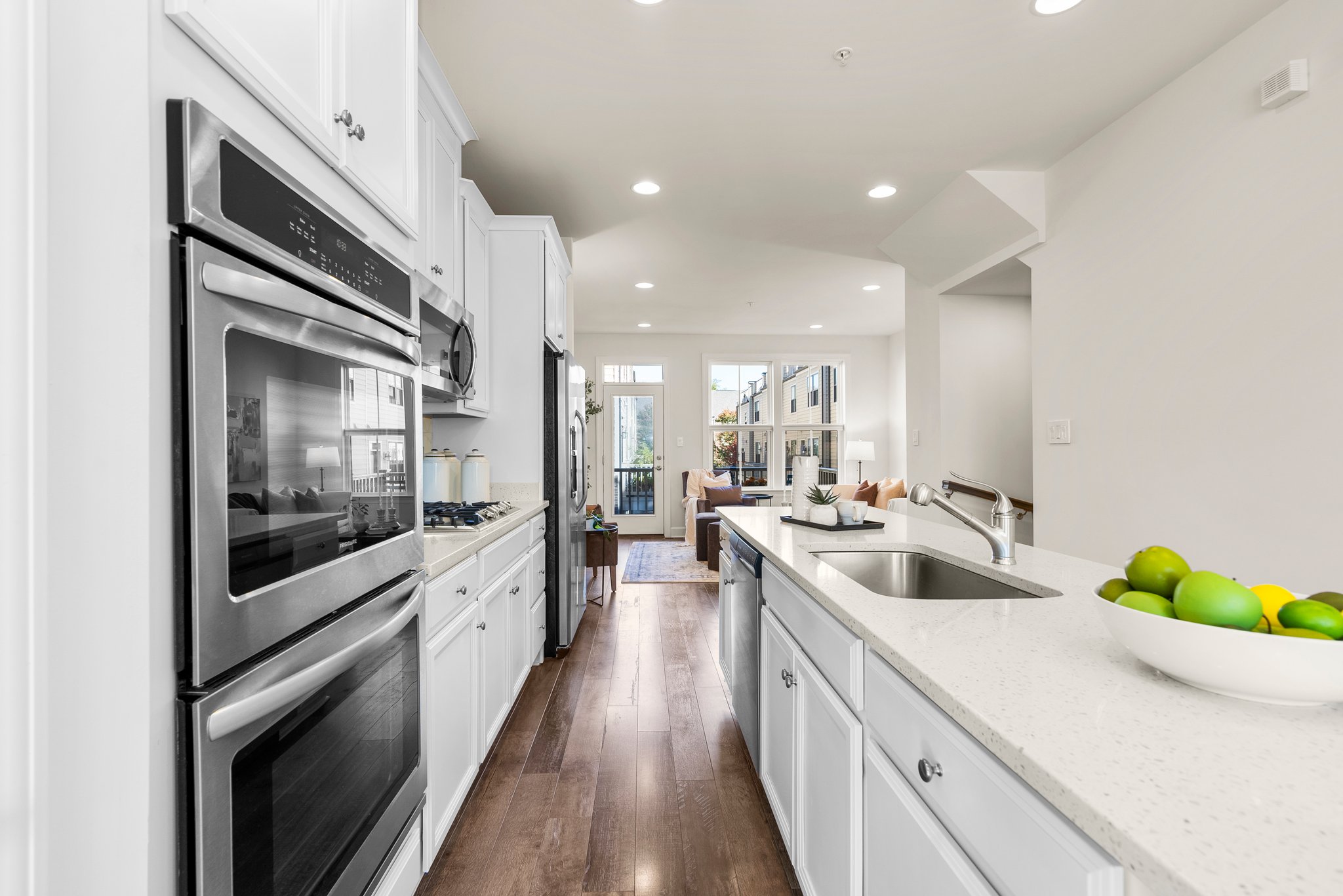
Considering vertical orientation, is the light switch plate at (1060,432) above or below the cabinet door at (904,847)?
above

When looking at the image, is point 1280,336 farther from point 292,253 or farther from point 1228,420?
point 292,253

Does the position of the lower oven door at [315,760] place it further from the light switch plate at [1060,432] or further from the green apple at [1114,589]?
the light switch plate at [1060,432]

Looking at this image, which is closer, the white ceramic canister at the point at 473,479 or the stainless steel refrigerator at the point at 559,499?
the white ceramic canister at the point at 473,479

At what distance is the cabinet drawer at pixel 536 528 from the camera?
9.39ft

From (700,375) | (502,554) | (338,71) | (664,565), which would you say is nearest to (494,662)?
(502,554)

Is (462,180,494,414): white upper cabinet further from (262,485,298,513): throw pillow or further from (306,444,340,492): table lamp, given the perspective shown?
(262,485,298,513): throw pillow

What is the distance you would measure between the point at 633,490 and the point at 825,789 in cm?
682

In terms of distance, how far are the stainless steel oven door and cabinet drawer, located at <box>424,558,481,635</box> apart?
1.14 feet

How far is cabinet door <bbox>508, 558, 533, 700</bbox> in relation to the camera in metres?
2.50

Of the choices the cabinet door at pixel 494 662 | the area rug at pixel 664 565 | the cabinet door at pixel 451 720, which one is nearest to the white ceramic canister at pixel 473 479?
the cabinet door at pixel 494 662

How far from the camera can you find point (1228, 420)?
7.94 feet

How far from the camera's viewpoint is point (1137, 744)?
2.06 ft

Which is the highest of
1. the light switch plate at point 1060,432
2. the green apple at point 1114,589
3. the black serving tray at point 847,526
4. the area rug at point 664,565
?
the light switch plate at point 1060,432

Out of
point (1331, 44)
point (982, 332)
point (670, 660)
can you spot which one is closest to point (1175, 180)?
point (1331, 44)
